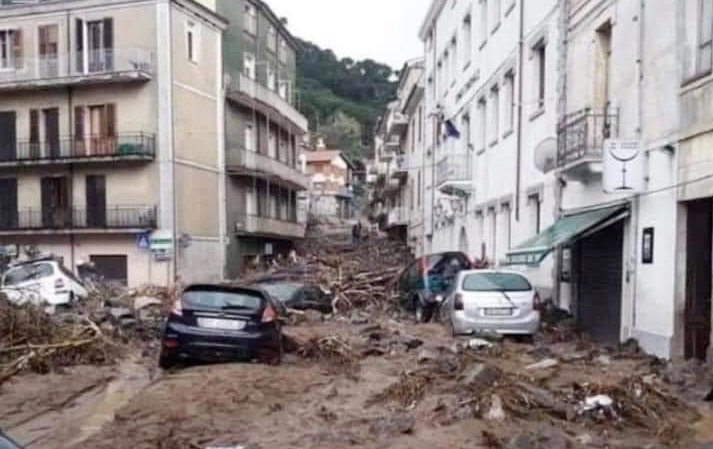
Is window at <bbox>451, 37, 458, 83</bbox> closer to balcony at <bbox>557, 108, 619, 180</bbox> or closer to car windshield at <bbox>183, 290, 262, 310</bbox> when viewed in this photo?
balcony at <bbox>557, 108, 619, 180</bbox>

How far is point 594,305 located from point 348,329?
6309 millimetres

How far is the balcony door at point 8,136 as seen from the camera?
127 feet

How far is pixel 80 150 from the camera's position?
122ft

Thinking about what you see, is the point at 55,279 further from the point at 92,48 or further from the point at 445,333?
the point at 92,48

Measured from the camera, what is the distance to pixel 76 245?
37.7 meters

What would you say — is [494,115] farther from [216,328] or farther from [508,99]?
[216,328]

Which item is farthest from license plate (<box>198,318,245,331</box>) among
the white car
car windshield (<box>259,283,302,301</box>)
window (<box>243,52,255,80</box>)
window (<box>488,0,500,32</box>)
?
window (<box>243,52,255,80</box>)

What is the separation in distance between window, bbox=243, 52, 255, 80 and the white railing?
8.21 metres

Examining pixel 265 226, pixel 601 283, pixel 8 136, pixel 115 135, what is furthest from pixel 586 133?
pixel 8 136

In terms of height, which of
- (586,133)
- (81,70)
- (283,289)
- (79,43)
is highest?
(79,43)

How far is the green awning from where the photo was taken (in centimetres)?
1448

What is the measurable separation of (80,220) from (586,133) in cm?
2832

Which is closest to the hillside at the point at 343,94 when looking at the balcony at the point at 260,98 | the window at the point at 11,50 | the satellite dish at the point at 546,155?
the balcony at the point at 260,98

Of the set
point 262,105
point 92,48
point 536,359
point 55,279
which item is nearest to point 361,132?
point 262,105
